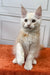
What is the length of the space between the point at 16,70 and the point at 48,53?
35cm

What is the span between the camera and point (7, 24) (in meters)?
→ 1.12

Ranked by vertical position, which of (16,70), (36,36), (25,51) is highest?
(36,36)

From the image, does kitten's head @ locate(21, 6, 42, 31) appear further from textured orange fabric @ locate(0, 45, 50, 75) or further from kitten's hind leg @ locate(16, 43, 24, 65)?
textured orange fabric @ locate(0, 45, 50, 75)

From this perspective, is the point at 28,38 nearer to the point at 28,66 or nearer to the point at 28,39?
the point at 28,39

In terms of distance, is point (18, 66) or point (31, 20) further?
point (18, 66)

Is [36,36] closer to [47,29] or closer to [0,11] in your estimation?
[47,29]

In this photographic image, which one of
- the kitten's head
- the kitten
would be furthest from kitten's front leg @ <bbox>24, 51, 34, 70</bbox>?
the kitten's head

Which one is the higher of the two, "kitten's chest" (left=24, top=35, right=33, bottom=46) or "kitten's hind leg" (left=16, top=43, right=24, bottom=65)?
"kitten's chest" (left=24, top=35, right=33, bottom=46)

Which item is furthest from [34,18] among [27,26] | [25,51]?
[25,51]

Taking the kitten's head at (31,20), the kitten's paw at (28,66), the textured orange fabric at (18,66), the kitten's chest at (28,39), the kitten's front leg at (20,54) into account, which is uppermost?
the kitten's head at (31,20)

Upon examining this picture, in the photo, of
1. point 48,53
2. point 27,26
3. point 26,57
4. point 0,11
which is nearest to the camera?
point 27,26

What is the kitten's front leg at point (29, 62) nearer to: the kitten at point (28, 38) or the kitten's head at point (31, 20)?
the kitten at point (28, 38)

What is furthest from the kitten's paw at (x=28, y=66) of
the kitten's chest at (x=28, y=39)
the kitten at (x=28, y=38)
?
the kitten's chest at (x=28, y=39)

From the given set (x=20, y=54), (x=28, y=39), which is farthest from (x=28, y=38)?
(x=20, y=54)
